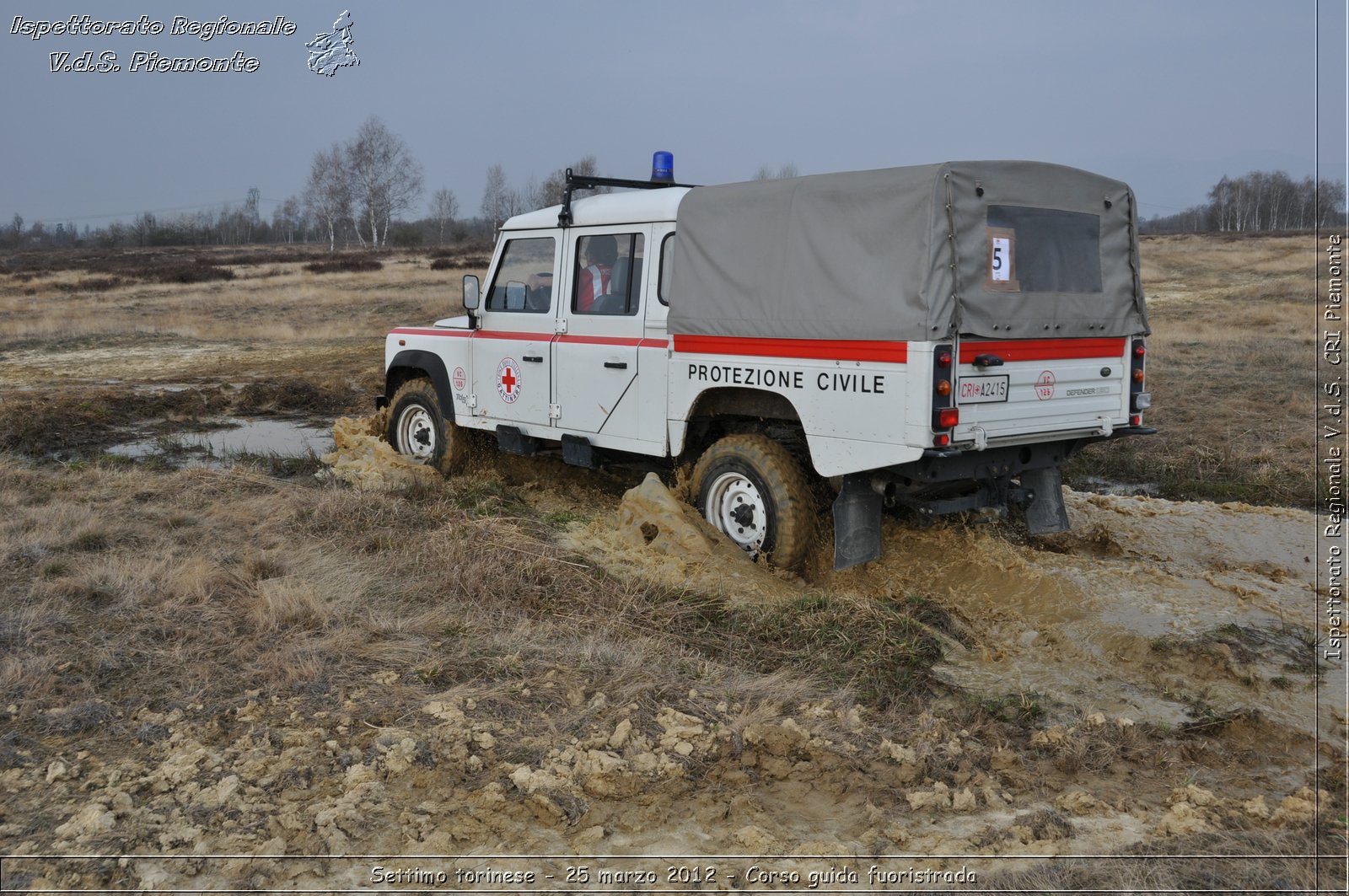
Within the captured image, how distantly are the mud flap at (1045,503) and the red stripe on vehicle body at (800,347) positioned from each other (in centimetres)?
173

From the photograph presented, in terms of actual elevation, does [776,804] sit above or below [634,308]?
below

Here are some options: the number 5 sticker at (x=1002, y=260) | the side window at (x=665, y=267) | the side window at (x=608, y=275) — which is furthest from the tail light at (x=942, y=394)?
the side window at (x=608, y=275)

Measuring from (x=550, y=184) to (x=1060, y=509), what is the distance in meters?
28.0

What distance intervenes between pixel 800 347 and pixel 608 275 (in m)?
1.90

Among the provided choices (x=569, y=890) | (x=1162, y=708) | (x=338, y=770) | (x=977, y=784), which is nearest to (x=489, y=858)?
(x=569, y=890)

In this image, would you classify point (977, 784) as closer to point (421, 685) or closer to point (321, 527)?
point (421, 685)

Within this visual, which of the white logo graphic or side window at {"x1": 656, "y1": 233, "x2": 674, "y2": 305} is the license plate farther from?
the white logo graphic

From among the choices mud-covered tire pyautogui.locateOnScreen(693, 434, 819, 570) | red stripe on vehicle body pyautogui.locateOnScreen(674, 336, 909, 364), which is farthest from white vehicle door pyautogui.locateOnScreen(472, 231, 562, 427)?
mud-covered tire pyautogui.locateOnScreen(693, 434, 819, 570)

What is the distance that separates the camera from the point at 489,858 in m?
3.42

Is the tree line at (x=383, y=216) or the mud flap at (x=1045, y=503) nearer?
the mud flap at (x=1045, y=503)

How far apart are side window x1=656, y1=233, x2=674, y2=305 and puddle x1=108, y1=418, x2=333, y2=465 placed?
17.4 ft

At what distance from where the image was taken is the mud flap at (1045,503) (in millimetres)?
6840

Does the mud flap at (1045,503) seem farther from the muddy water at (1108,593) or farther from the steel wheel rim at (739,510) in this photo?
the steel wheel rim at (739,510)

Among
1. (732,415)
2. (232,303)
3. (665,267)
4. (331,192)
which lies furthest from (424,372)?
(331,192)
